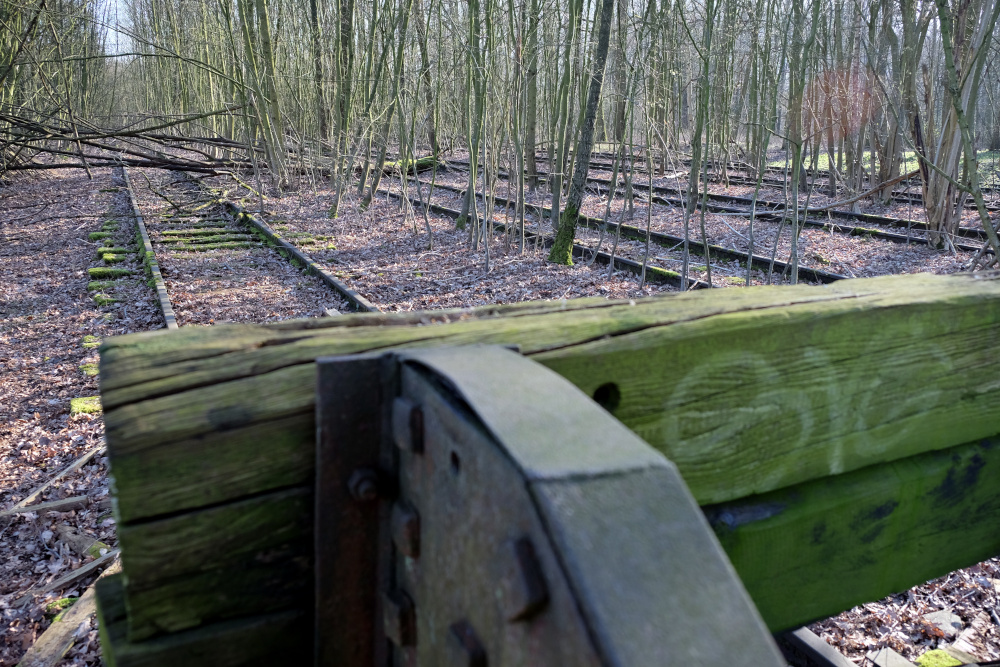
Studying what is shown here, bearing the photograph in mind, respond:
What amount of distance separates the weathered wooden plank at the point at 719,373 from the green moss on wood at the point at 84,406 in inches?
189

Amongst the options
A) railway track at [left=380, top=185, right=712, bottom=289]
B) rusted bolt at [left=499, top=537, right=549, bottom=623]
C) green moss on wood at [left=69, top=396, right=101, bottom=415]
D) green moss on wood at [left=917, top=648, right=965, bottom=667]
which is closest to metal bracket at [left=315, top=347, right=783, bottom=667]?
rusted bolt at [left=499, top=537, right=549, bottom=623]

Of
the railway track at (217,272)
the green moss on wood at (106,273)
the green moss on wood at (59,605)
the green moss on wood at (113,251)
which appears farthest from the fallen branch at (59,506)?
the green moss on wood at (113,251)

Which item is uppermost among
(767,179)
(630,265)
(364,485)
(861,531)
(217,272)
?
(767,179)

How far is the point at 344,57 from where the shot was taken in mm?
16891

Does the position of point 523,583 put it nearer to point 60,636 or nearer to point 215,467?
point 215,467

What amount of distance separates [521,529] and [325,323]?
0.65 meters

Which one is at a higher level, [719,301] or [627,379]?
[719,301]

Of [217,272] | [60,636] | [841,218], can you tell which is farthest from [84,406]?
[841,218]

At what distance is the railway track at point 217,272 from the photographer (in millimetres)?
8210

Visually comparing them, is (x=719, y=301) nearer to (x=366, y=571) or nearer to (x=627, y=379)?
(x=627, y=379)

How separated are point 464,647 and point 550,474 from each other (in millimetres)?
301

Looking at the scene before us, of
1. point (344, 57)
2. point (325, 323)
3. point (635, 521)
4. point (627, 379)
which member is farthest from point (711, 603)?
point (344, 57)

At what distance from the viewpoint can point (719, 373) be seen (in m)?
1.33

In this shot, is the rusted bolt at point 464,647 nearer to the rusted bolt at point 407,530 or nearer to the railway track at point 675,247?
the rusted bolt at point 407,530
